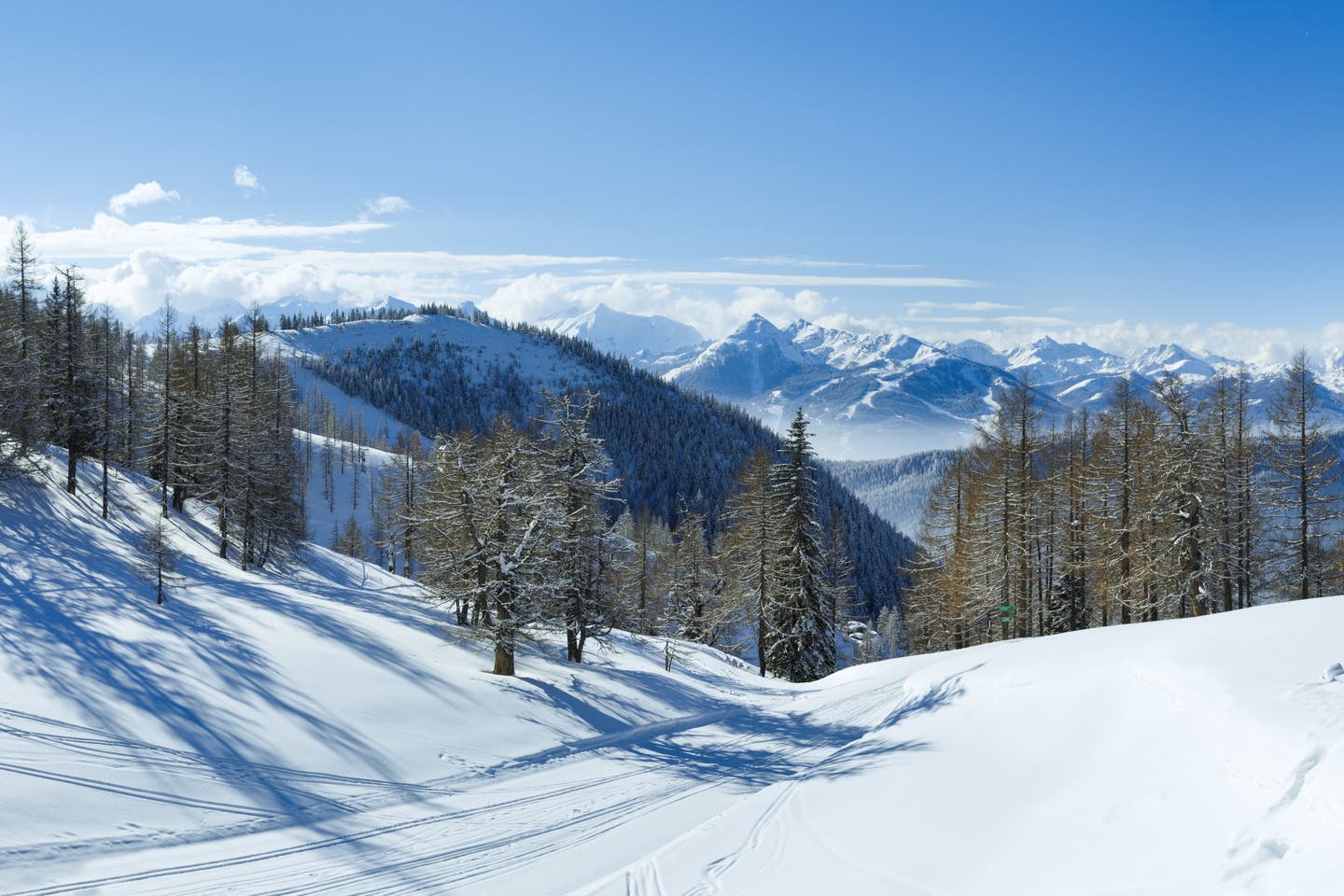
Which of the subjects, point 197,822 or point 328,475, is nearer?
point 197,822

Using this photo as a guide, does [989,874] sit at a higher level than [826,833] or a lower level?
higher

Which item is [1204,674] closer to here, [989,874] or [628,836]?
[989,874]

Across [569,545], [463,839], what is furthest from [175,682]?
[569,545]

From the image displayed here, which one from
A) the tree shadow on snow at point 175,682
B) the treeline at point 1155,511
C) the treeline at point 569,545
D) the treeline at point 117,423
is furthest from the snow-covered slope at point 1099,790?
the treeline at point 117,423

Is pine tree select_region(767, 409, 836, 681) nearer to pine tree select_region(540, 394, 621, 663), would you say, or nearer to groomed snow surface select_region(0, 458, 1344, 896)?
pine tree select_region(540, 394, 621, 663)

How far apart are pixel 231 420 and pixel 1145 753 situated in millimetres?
36479

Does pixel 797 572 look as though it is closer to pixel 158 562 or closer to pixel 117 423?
pixel 158 562

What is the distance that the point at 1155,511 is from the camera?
2628 cm

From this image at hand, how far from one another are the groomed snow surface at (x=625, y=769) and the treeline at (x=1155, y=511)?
9.98 meters

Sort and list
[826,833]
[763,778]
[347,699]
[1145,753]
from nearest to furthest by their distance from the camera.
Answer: [1145,753] → [826,833] → [763,778] → [347,699]

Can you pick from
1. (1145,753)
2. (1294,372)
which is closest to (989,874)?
(1145,753)

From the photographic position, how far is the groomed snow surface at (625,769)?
29.0 feet

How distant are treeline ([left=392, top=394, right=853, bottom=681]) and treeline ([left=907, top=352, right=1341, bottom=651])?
7.92 metres

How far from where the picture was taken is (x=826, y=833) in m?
12.0
